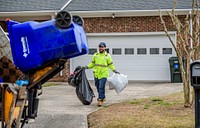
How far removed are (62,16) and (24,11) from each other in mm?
13945

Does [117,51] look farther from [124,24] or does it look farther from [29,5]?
[29,5]

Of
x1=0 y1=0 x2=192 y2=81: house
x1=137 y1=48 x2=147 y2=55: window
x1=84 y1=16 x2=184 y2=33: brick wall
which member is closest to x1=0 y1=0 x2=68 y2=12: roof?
x1=0 y1=0 x2=192 y2=81: house

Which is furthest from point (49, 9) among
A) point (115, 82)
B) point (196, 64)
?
point (196, 64)

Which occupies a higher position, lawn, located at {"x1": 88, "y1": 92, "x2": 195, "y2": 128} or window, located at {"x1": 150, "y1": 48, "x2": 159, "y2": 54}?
window, located at {"x1": 150, "y1": 48, "x2": 159, "y2": 54}

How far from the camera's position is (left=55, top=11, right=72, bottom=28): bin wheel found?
538 centimetres

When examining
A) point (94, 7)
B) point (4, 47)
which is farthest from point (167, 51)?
point (4, 47)

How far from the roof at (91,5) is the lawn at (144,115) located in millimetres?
8421

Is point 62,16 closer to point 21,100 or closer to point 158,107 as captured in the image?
point 21,100

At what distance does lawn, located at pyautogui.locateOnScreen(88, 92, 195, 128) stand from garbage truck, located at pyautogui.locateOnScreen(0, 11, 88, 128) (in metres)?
2.62

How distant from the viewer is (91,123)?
8.39 metres

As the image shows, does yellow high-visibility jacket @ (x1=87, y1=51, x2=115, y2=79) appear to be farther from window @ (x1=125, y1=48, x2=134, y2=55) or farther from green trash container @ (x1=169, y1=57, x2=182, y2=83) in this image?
window @ (x1=125, y1=48, x2=134, y2=55)

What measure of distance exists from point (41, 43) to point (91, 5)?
14.1 m

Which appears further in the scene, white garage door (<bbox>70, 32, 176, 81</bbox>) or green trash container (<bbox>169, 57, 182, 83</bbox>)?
white garage door (<bbox>70, 32, 176, 81</bbox>)

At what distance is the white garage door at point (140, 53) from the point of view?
18.9 meters
